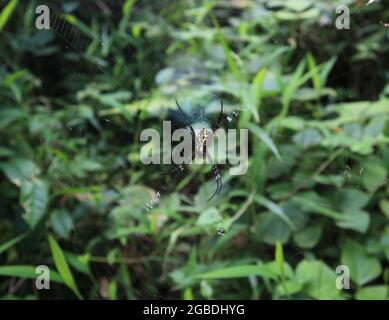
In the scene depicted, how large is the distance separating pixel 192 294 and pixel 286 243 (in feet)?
0.74

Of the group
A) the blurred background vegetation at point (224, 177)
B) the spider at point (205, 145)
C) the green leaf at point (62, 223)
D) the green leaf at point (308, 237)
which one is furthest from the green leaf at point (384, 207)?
the green leaf at point (62, 223)

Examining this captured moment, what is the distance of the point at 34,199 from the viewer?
91 centimetres

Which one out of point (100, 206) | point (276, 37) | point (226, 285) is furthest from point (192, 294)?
point (276, 37)

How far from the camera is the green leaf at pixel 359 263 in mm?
801

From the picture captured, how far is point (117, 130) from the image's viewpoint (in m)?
1.33

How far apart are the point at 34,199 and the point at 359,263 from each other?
68 centimetres

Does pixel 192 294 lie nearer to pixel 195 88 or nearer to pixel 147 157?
pixel 147 157

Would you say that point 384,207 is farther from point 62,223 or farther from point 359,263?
point 62,223

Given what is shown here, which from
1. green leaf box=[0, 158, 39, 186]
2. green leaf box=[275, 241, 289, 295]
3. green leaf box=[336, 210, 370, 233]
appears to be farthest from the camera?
green leaf box=[0, 158, 39, 186]

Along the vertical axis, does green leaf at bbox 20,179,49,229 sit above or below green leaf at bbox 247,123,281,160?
below

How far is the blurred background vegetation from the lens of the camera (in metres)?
0.87

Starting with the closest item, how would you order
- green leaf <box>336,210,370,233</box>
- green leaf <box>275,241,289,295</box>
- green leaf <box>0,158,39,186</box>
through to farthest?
green leaf <box>275,241,289,295</box> < green leaf <box>336,210,370,233</box> < green leaf <box>0,158,39,186</box>

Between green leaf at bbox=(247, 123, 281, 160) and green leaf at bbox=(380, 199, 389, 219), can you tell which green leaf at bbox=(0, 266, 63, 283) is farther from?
green leaf at bbox=(380, 199, 389, 219)

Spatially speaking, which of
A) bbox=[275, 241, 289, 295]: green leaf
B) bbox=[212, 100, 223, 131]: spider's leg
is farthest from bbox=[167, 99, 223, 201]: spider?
bbox=[275, 241, 289, 295]: green leaf
